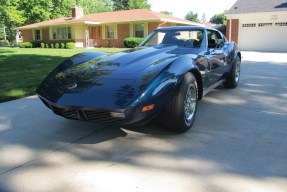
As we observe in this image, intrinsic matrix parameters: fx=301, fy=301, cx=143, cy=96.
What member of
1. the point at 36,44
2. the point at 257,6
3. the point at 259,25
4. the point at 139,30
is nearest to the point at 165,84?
the point at 259,25

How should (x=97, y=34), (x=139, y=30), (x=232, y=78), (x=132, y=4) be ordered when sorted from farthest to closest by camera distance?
(x=132, y=4) < (x=97, y=34) < (x=139, y=30) < (x=232, y=78)

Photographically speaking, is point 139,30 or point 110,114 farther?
point 139,30

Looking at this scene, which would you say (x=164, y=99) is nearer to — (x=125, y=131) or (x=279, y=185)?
(x=125, y=131)

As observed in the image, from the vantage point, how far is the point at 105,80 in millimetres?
3527

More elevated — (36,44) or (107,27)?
(107,27)

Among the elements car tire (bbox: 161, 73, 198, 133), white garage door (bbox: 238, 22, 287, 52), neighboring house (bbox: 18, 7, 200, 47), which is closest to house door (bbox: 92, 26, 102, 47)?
neighboring house (bbox: 18, 7, 200, 47)

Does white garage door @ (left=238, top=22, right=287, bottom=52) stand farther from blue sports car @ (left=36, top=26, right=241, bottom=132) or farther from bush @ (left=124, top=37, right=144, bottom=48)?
blue sports car @ (left=36, top=26, right=241, bottom=132)

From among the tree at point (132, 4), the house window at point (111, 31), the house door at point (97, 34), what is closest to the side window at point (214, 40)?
the house window at point (111, 31)

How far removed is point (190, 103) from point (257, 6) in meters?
23.6

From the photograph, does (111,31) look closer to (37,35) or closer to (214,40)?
(37,35)

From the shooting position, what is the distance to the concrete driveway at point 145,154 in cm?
270

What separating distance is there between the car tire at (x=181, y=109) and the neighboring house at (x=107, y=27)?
21996 mm

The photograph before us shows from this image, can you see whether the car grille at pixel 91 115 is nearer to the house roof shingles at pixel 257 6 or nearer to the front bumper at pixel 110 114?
the front bumper at pixel 110 114

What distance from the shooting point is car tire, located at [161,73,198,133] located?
358cm
